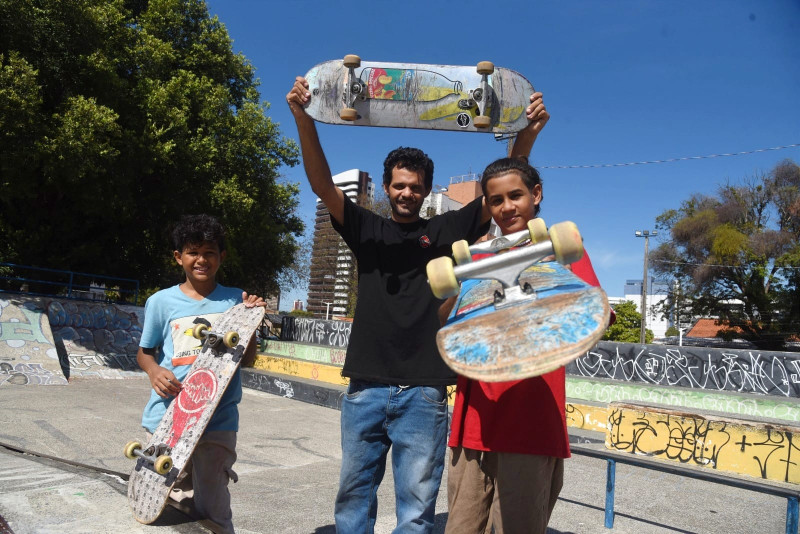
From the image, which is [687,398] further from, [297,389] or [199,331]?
[199,331]

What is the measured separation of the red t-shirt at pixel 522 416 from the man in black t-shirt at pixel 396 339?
28 cm

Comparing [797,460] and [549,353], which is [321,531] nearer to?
[549,353]

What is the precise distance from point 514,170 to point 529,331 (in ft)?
2.33

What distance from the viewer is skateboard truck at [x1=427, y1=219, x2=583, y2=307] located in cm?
143

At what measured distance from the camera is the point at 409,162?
2266 millimetres

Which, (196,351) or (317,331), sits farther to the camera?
(317,331)

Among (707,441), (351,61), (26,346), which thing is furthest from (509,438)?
(26,346)

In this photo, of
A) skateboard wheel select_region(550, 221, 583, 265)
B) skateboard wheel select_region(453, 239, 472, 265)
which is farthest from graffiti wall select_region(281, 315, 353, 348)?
skateboard wheel select_region(550, 221, 583, 265)

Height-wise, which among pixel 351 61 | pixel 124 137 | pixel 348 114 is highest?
pixel 124 137

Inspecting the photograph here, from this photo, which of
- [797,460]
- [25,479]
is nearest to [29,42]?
[25,479]

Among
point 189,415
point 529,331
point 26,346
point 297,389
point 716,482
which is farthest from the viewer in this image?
point 297,389

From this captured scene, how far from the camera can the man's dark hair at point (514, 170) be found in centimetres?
187

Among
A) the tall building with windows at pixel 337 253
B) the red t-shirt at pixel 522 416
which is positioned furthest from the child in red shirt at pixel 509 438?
the tall building with windows at pixel 337 253

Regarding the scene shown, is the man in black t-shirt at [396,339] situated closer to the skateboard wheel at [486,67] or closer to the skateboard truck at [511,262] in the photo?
Result: the skateboard wheel at [486,67]
